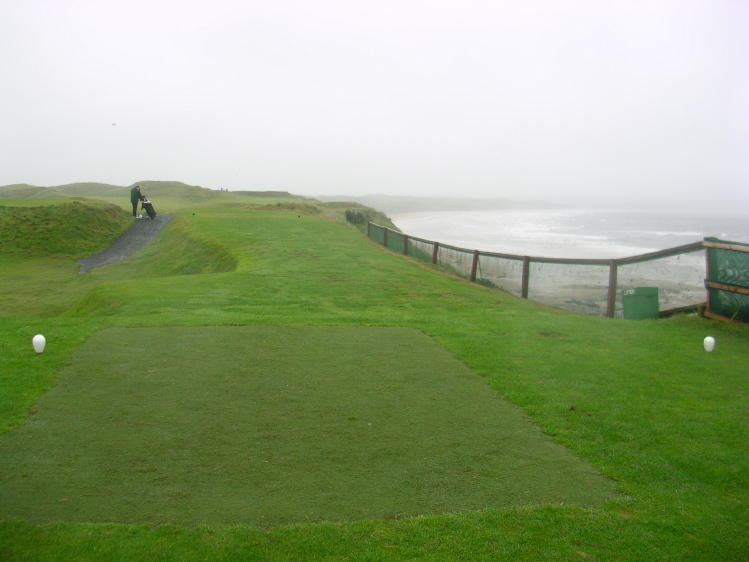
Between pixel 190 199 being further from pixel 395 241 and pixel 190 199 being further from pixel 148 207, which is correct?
pixel 395 241

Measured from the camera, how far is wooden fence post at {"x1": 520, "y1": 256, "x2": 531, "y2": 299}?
17.4 m

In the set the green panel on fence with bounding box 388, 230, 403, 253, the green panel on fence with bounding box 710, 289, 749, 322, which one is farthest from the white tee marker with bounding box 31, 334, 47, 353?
the green panel on fence with bounding box 388, 230, 403, 253

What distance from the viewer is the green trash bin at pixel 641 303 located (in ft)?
44.1

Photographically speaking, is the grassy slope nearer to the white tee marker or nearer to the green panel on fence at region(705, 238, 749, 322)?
the white tee marker

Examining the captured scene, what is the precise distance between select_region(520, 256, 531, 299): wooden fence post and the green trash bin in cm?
382

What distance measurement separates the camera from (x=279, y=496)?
180 inches

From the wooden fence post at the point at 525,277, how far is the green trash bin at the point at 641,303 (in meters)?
3.82

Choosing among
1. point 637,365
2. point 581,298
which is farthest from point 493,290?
point 637,365

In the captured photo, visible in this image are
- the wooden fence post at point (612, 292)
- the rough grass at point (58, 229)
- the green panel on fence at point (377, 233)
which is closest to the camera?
the wooden fence post at point (612, 292)

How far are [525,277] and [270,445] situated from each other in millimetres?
13435

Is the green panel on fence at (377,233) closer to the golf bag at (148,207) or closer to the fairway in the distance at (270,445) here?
the golf bag at (148,207)

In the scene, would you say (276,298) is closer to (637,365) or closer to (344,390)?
(344,390)

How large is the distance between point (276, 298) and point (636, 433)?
29.7 feet

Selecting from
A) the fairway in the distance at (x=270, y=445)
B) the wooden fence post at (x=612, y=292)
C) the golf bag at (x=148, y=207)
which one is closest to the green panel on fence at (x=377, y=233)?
the golf bag at (x=148, y=207)
